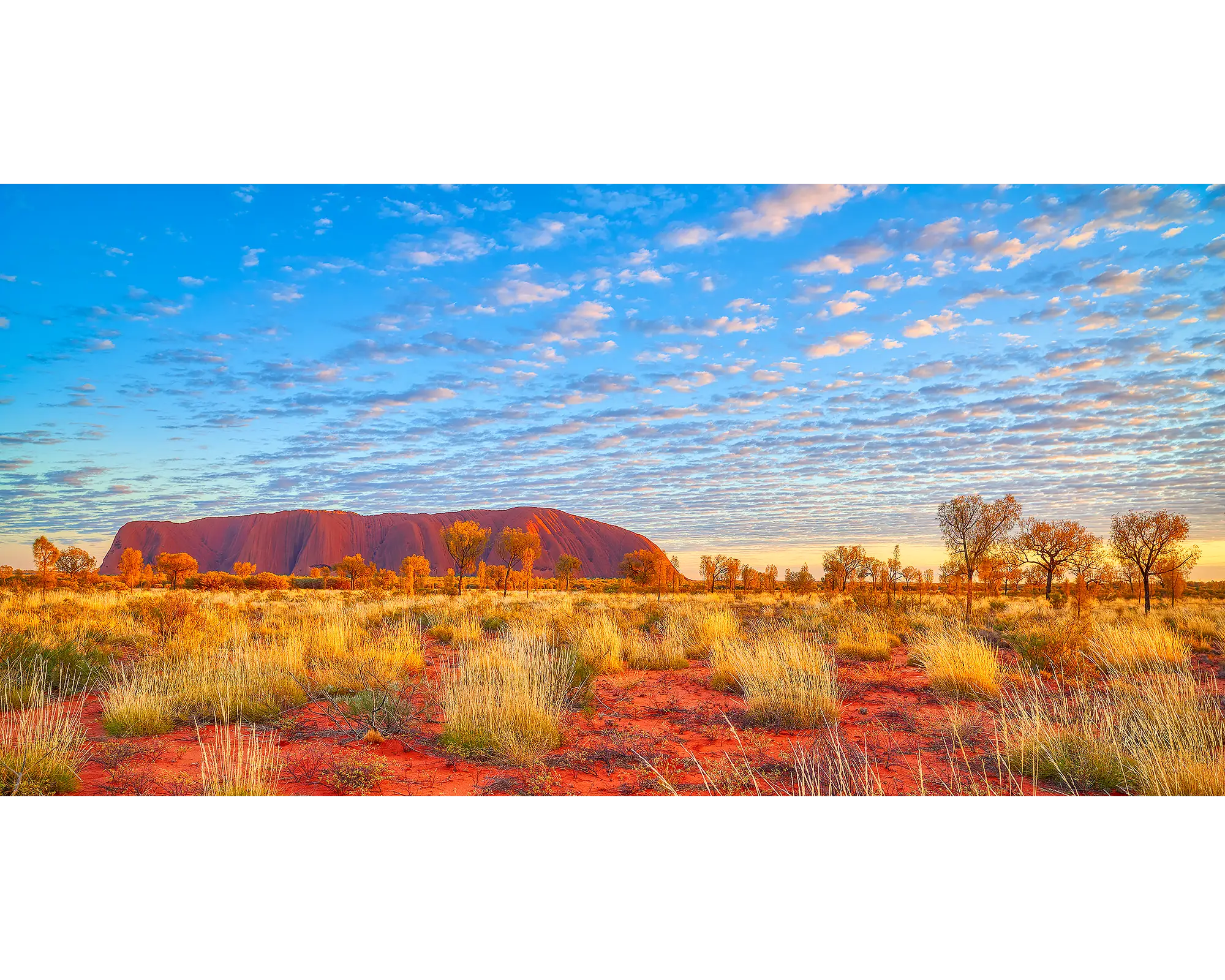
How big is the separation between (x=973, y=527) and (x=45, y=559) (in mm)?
25667

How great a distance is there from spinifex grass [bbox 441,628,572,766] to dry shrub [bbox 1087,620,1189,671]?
6.92m

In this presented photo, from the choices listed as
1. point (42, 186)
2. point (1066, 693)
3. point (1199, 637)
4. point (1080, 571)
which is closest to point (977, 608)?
point (1080, 571)

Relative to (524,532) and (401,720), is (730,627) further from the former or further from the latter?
(524,532)

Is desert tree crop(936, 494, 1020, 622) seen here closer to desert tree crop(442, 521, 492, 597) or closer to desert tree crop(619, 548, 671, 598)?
desert tree crop(619, 548, 671, 598)

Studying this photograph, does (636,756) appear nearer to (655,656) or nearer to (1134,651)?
(655,656)

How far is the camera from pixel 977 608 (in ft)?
61.9

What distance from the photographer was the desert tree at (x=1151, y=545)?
48.3 ft

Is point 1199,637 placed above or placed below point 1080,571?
below

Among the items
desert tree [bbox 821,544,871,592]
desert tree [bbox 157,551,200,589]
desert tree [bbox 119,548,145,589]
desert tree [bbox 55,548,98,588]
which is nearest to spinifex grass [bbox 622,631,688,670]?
desert tree [bbox 821,544,871,592]

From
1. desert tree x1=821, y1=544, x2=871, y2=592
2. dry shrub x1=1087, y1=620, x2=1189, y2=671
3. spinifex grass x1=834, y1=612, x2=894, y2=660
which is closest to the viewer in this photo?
dry shrub x1=1087, y1=620, x2=1189, y2=671

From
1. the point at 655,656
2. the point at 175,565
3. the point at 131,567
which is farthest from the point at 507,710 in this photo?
the point at 175,565

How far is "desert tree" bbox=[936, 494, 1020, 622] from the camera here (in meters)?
13.2

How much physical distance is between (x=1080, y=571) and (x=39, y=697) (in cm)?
1800

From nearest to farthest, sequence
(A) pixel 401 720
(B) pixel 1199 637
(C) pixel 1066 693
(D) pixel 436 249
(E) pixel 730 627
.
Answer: (A) pixel 401 720
(C) pixel 1066 693
(D) pixel 436 249
(E) pixel 730 627
(B) pixel 1199 637
